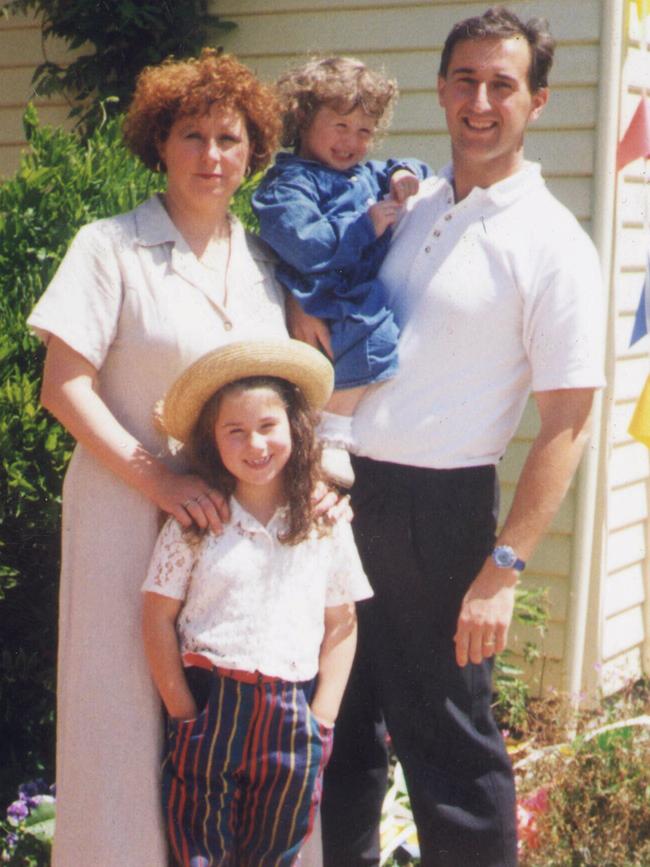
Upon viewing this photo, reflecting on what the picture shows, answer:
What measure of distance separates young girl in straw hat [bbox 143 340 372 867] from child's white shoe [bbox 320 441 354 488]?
102mm

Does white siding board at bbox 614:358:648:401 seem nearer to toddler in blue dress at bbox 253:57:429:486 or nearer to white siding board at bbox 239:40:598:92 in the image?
white siding board at bbox 239:40:598:92

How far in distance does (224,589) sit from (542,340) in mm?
883

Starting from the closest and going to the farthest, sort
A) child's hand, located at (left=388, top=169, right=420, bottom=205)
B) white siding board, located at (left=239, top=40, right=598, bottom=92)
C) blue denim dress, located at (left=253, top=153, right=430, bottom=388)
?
blue denim dress, located at (left=253, top=153, right=430, bottom=388) → child's hand, located at (left=388, top=169, right=420, bottom=205) → white siding board, located at (left=239, top=40, right=598, bottom=92)

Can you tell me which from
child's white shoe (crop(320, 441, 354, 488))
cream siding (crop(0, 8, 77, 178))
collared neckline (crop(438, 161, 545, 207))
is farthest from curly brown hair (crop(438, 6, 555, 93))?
cream siding (crop(0, 8, 77, 178))

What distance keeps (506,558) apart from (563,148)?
2.43 meters

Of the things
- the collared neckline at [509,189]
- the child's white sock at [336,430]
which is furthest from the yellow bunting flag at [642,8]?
the child's white sock at [336,430]

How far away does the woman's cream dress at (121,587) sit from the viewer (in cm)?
263

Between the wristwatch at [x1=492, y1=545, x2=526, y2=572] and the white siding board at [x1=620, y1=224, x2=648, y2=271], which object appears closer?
the wristwatch at [x1=492, y1=545, x2=526, y2=572]

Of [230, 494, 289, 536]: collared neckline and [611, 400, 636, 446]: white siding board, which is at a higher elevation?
[611, 400, 636, 446]: white siding board

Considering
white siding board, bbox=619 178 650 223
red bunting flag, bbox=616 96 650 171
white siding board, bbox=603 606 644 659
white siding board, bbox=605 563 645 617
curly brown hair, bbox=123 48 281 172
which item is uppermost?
red bunting flag, bbox=616 96 650 171

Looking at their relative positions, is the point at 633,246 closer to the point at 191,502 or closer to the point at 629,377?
the point at 629,377

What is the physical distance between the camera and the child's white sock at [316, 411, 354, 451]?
2.85 m

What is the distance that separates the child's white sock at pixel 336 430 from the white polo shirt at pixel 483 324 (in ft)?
0.08

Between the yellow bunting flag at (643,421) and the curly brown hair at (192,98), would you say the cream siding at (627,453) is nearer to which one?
the yellow bunting flag at (643,421)
